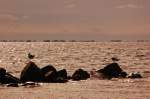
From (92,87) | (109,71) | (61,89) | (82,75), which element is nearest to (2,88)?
(61,89)

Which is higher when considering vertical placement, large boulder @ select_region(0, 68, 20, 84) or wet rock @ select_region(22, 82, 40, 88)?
large boulder @ select_region(0, 68, 20, 84)

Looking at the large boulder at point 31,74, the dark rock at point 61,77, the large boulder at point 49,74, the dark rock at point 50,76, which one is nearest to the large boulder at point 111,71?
the dark rock at point 61,77

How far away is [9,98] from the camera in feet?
84.2

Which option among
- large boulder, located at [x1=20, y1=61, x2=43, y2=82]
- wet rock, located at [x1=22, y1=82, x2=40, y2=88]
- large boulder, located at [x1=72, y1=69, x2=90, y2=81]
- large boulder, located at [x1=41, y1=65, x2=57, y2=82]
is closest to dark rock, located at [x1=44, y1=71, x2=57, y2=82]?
large boulder, located at [x1=41, y1=65, x2=57, y2=82]

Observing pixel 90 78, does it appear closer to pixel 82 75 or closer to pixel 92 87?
pixel 82 75

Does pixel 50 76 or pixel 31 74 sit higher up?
pixel 31 74

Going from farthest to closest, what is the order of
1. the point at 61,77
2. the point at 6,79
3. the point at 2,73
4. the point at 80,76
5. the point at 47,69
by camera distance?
the point at 80,76, the point at 47,69, the point at 61,77, the point at 2,73, the point at 6,79

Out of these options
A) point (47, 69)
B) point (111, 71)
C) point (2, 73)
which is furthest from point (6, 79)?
point (111, 71)

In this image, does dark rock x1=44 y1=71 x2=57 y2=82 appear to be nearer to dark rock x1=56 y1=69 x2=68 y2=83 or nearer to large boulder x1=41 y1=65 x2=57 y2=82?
large boulder x1=41 y1=65 x2=57 y2=82

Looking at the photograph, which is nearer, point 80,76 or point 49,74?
point 49,74

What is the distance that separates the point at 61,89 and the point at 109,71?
12102 mm

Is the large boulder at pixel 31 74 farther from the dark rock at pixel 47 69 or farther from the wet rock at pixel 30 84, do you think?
the wet rock at pixel 30 84

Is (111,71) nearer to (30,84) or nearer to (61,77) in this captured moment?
(61,77)

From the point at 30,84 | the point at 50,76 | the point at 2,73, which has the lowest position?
the point at 30,84
